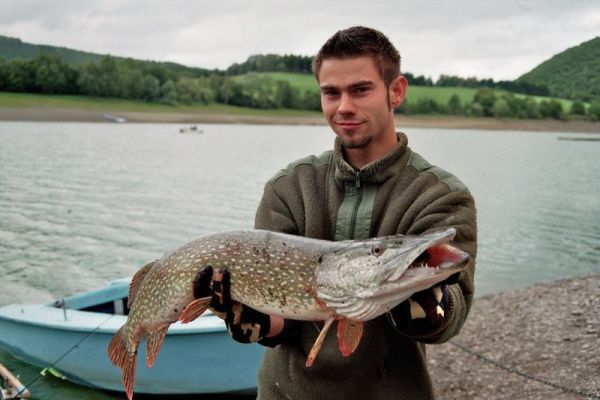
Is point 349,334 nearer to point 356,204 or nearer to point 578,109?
point 356,204

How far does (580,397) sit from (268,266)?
4.42 meters

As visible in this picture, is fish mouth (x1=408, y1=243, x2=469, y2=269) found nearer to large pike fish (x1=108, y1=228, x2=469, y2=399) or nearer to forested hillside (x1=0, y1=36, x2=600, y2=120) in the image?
Result: large pike fish (x1=108, y1=228, x2=469, y2=399)

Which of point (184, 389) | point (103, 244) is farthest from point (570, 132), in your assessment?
point (184, 389)

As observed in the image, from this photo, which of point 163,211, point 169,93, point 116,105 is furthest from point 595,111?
point 163,211

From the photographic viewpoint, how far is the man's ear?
268 cm

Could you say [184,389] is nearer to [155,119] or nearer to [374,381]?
[374,381]

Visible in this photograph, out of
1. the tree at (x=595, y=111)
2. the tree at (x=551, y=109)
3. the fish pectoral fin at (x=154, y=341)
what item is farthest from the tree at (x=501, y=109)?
the fish pectoral fin at (x=154, y=341)

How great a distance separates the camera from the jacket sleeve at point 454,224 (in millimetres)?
2322

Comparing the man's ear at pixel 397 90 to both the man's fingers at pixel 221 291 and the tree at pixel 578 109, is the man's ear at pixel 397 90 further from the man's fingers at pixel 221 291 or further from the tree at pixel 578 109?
the tree at pixel 578 109

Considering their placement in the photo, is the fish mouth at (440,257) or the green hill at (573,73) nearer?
the fish mouth at (440,257)

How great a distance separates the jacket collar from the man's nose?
0.74 ft

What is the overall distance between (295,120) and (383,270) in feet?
245

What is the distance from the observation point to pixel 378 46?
259 cm

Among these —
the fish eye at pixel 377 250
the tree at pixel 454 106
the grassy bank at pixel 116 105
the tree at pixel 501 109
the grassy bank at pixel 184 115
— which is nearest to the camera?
the fish eye at pixel 377 250
